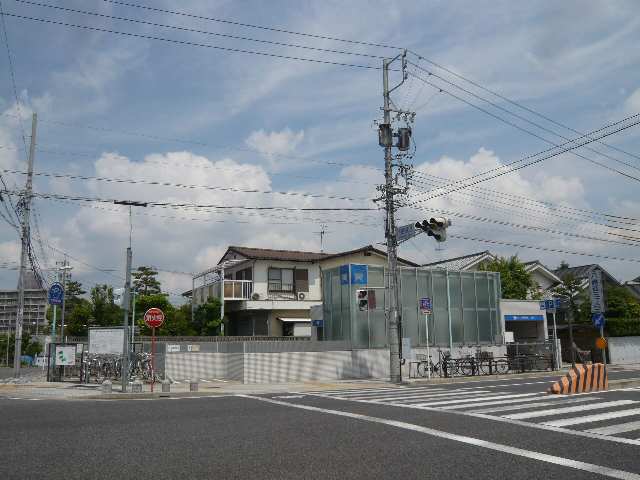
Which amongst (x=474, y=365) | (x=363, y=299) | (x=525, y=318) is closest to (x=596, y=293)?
(x=525, y=318)

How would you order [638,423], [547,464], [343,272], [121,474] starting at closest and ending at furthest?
[121,474]
[547,464]
[638,423]
[343,272]

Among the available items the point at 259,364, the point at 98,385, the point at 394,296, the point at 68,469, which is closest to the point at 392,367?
the point at 394,296

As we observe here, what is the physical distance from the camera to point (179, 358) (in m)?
28.0

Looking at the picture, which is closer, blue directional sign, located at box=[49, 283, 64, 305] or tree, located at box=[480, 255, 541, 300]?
blue directional sign, located at box=[49, 283, 64, 305]

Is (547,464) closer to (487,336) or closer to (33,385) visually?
(33,385)

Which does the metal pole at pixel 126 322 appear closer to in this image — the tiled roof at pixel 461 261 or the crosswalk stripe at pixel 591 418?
the crosswalk stripe at pixel 591 418

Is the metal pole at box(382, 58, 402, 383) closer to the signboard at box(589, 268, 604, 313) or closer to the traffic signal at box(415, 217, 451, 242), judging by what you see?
the traffic signal at box(415, 217, 451, 242)

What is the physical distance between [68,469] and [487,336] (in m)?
30.3

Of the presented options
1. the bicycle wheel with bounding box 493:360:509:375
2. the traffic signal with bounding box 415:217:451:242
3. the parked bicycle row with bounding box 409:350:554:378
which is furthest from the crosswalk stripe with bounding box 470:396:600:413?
the bicycle wheel with bounding box 493:360:509:375

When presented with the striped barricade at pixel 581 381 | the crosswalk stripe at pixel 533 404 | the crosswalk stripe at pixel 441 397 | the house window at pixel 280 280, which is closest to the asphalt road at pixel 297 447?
the crosswalk stripe at pixel 533 404

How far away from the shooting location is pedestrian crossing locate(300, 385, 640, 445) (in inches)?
436

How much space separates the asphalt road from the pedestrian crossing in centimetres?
75

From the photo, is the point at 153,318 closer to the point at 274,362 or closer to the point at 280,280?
the point at 274,362

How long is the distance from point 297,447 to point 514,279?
1557 inches
